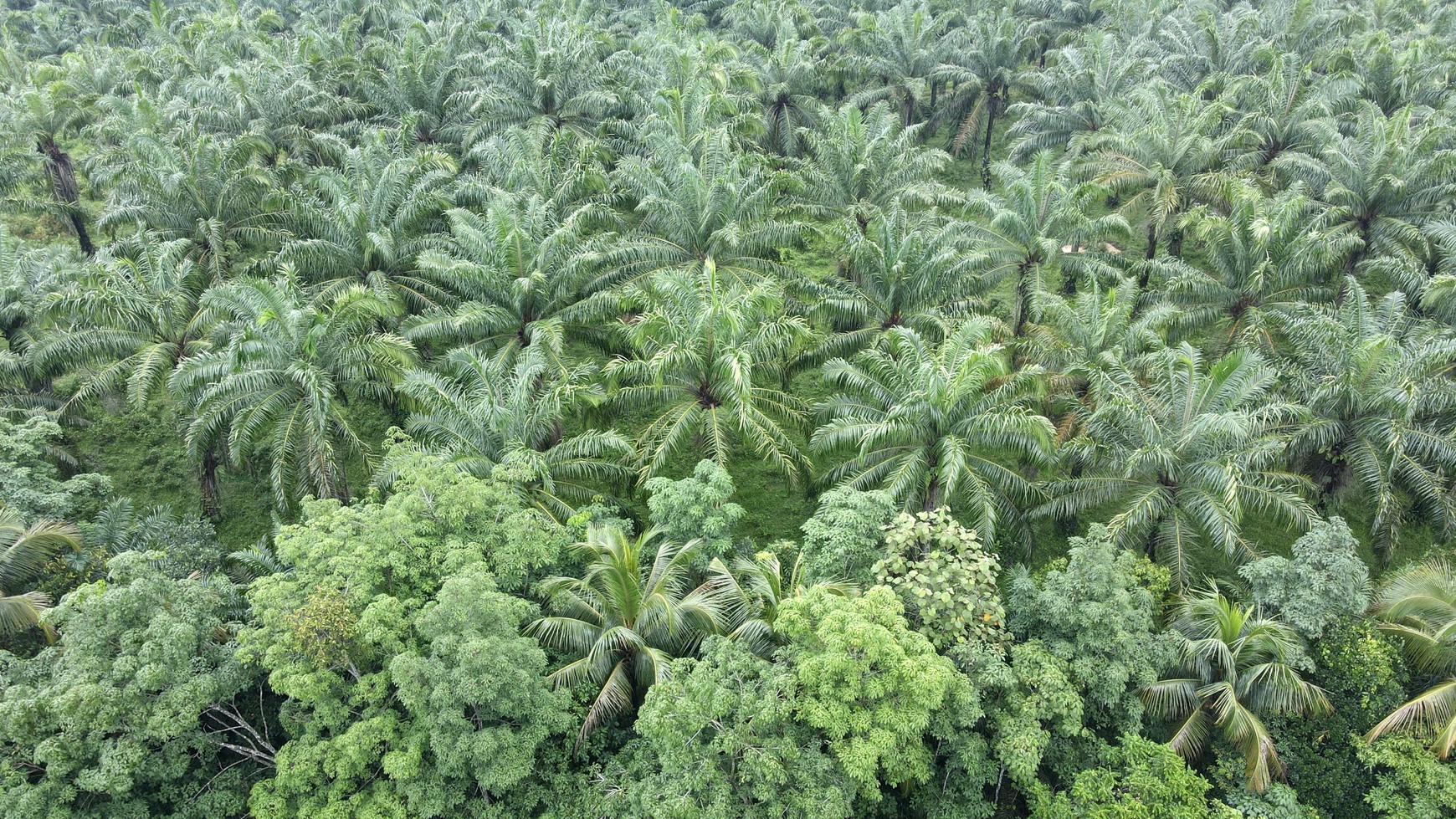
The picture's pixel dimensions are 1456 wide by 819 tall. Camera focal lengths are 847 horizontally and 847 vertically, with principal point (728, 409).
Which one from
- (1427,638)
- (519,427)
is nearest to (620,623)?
(519,427)

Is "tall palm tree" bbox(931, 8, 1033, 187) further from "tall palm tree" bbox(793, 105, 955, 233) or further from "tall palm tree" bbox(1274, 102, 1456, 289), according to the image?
"tall palm tree" bbox(1274, 102, 1456, 289)

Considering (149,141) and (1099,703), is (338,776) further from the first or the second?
(149,141)

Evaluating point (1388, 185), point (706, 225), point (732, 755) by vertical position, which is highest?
point (706, 225)

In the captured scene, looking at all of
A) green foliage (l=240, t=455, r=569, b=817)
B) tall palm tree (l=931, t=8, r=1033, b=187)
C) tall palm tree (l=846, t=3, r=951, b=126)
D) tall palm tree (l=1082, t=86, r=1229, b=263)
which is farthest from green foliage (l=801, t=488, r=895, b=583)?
tall palm tree (l=846, t=3, r=951, b=126)

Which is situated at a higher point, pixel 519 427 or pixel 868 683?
pixel 519 427

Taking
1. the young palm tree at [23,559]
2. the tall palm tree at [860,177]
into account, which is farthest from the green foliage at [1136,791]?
the young palm tree at [23,559]

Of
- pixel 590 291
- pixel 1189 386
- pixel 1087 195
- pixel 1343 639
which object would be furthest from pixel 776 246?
pixel 1343 639

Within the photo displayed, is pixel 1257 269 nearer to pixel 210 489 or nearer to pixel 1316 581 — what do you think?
pixel 1316 581

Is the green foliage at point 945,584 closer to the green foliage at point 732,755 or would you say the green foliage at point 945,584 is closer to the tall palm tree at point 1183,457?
the green foliage at point 732,755
